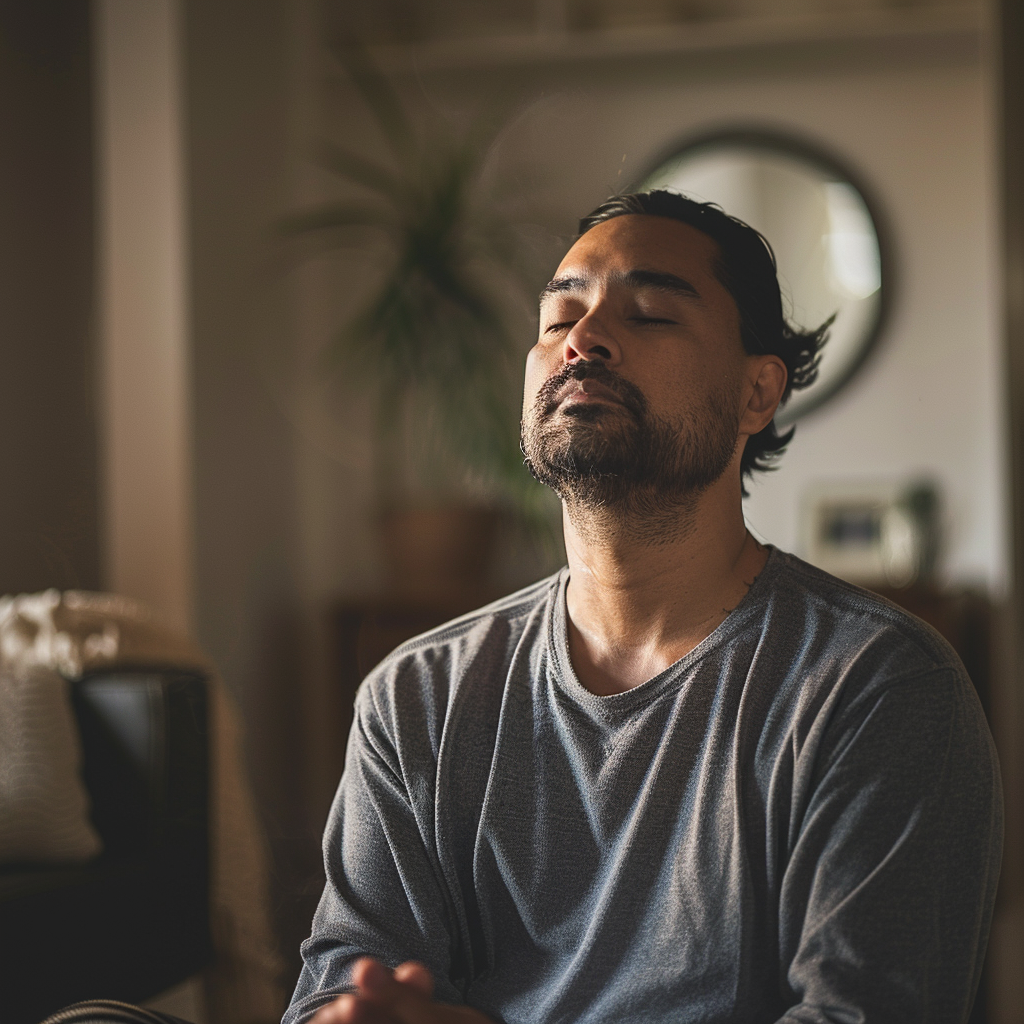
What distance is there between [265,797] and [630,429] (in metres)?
2.05

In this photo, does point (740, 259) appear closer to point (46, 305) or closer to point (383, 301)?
point (383, 301)

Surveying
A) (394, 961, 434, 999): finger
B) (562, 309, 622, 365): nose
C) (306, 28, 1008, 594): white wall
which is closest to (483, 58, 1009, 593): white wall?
(306, 28, 1008, 594): white wall

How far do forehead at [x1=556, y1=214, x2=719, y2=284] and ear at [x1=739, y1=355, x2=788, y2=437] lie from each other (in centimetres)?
10

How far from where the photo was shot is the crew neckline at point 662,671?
900mm

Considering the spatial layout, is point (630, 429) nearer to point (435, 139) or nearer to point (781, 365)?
point (781, 365)

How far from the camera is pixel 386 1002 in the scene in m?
0.76

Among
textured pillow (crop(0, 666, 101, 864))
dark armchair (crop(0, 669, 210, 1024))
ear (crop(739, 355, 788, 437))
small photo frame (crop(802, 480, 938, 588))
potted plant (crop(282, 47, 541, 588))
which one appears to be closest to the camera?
ear (crop(739, 355, 788, 437))

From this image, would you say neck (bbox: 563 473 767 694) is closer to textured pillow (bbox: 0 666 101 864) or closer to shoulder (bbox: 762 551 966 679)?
shoulder (bbox: 762 551 966 679)

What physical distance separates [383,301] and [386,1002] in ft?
6.45

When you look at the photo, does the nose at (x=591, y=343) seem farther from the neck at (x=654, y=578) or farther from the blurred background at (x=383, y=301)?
the blurred background at (x=383, y=301)

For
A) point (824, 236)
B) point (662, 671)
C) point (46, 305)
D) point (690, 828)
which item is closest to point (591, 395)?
point (662, 671)

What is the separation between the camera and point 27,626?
1.78 m

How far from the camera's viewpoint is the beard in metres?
0.91

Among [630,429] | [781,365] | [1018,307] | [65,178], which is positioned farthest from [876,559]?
[65,178]
